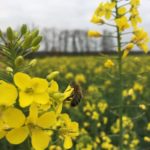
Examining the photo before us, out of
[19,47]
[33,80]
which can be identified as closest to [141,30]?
[19,47]

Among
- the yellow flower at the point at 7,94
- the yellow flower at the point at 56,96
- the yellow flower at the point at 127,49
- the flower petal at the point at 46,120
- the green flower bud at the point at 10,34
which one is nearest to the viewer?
the yellow flower at the point at 7,94

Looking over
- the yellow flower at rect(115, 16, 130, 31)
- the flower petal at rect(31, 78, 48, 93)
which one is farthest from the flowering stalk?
the flower petal at rect(31, 78, 48, 93)

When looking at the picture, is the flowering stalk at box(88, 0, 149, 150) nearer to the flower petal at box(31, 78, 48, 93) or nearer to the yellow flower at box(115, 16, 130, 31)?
the yellow flower at box(115, 16, 130, 31)

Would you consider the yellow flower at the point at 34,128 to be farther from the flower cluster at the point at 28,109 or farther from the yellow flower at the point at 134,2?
the yellow flower at the point at 134,2

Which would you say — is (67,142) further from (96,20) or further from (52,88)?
(96,20)

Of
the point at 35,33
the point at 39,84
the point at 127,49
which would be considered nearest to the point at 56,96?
the point at 39,84

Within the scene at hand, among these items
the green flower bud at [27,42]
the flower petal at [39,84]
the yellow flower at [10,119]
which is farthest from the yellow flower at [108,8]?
the yellow flower at [10,119]
